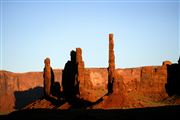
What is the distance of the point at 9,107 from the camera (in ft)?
473

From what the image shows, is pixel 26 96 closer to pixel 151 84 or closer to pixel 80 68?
pixel 80 68

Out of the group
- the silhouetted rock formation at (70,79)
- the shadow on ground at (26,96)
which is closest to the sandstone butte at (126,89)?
the silhouetted rock formation at (70,79)

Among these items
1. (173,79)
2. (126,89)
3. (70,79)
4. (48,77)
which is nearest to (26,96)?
(48,77)

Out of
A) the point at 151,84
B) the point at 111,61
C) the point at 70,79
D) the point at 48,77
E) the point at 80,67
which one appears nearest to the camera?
the point at 111,61

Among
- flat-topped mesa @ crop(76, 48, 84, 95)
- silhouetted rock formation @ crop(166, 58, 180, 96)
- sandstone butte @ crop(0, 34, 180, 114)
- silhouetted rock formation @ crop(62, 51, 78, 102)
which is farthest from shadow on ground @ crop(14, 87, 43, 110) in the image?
silhouetted rock formation @ crop(166, 58, 180, 96)

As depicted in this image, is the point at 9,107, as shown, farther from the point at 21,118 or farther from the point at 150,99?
the point at 21,118

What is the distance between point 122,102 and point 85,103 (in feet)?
55.6

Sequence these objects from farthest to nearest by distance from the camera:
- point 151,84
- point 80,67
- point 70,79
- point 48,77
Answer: point 48,77, point 151,84, point 70,79, point 80,67

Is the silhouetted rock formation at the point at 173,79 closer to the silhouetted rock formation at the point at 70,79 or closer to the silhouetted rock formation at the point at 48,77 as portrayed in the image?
the silhouetted rock formation at the point at 70,79

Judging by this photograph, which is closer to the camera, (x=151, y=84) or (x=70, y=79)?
(x=70, y=79)

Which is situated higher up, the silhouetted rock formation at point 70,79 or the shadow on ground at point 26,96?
the silhouetted rock formation at point 70,79

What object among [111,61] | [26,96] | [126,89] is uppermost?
[111,61]

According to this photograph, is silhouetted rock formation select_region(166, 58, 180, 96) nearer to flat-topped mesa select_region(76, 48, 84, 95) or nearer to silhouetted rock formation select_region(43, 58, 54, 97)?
flat-topped mesa select_region(76, 48, 84, 95)

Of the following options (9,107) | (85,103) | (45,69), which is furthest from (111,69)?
(9,107)
